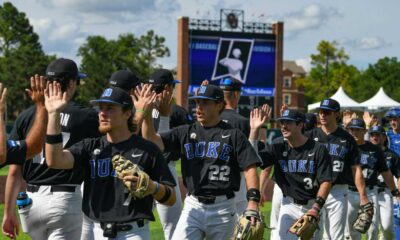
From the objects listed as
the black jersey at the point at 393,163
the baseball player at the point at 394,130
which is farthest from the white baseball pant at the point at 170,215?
the baseball player at the point at 394,130

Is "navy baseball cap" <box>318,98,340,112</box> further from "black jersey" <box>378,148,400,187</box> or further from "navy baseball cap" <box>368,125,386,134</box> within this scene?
"black jersey" <box>378,148,400,187</box>

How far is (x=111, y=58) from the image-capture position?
7162 cm

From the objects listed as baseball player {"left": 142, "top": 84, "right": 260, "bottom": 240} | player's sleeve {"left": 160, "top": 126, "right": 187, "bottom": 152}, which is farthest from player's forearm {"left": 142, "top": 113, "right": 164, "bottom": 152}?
player's sleeve {"left": 160, "top": 126, "right": 187, "bottom": 152}

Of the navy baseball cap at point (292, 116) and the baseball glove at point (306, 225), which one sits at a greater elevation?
the navy baseball cap at point (292, 116)

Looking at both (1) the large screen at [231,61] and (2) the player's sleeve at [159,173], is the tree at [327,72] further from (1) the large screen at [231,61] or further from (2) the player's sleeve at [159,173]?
(2) the player's sleeve at [159,173]

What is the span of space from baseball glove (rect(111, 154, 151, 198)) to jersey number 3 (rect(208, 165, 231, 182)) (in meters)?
1.54

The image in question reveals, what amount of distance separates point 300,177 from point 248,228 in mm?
1959

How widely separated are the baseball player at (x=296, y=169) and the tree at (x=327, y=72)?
68677 millimetres

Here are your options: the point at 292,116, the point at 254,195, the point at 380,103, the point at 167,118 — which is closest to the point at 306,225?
the point at 254,195

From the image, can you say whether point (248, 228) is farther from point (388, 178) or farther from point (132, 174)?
point (388, 178)

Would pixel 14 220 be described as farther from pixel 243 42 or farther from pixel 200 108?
pixel 243 42

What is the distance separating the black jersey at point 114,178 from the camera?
188 inches

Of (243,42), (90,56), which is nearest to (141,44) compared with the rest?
(90,56)

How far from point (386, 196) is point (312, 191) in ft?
11.9
